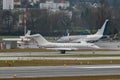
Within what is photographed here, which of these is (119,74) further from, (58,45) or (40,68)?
(58,45)

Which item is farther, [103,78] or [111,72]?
[111,72]

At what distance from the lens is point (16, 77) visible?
52000 mm

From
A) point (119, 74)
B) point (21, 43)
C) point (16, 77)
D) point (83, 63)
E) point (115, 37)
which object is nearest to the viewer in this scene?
point (16, 77)

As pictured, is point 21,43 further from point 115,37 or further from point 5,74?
point 5,74

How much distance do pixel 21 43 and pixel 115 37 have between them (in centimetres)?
4501

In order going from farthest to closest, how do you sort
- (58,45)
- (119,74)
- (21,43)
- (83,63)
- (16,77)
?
(21,43) < (58,45) < (83,63) < (119,74) < (16,77)

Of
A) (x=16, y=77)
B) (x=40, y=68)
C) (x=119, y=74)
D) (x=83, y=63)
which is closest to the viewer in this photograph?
(x=16, y=77)

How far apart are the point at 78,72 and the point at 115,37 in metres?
122

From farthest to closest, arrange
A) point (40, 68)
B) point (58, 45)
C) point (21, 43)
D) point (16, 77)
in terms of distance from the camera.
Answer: point (21, 43), point (58, 45), point (40, 68), point (16, 77)

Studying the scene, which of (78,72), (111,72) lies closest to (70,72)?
(78,72)

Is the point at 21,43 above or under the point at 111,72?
under

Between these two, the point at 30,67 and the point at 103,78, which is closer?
the point at 103,78

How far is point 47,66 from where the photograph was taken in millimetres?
66188

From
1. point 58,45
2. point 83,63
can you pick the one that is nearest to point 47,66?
point 83,63
